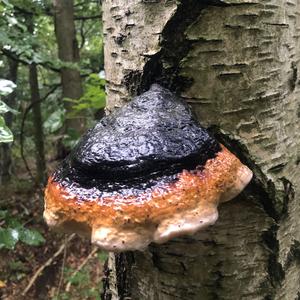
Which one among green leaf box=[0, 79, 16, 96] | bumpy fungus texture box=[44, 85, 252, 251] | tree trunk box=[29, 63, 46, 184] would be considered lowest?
tree trunk box=[29, 63, 46, 184]

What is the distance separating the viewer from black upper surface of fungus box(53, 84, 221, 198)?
2.74 feet

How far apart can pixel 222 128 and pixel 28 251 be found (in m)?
4.95

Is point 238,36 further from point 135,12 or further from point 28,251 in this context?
point 28,251

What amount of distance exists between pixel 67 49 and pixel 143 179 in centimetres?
543

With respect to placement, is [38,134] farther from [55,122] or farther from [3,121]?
[3,121]

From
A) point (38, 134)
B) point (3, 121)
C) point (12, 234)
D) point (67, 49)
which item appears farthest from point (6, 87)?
point (38, 134)

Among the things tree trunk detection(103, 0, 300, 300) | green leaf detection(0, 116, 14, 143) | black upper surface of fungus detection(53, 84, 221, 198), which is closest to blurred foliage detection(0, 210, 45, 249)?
green leaf detection(0, 116, 14, 143)

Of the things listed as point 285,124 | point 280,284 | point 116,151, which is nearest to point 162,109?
point 116,151

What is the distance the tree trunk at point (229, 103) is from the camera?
103 centimetres

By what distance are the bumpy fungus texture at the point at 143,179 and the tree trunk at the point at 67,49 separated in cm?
487

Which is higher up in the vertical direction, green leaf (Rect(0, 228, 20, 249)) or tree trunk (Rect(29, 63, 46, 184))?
green leaf (Rect(0, 228, 20, 249))

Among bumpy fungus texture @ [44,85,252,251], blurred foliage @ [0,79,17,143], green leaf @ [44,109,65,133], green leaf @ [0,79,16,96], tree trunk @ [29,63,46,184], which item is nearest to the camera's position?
bumpy fungus texture @ [44,85,252,251]

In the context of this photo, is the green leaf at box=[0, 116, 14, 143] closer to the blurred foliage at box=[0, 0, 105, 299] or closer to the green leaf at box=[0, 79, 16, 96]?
the blurred foliage at box=[0, 0, 105, 299]

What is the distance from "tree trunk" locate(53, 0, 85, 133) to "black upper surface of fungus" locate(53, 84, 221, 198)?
15.9 ft
